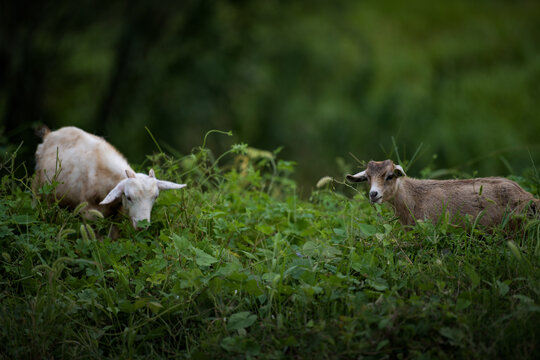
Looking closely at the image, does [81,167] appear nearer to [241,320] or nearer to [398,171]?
[241,320]

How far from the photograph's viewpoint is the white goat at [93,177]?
16.6ft

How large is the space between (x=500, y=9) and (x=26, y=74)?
15.2 meters

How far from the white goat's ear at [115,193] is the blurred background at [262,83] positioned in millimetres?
5236

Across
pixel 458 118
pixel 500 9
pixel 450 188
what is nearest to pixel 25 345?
pixel 450 188

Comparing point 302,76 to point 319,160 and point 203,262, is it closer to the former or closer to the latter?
point 319,160

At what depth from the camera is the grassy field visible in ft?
12.1

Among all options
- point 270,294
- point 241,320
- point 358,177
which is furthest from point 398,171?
point 241,320

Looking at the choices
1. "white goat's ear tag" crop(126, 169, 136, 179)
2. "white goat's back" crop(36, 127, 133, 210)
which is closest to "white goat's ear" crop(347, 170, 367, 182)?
"white goat's ear tag" crop(126, 169, 136, 179)

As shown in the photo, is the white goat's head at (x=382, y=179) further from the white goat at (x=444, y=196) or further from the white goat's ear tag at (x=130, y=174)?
the white goat's ear tag at (x=130, y=174)

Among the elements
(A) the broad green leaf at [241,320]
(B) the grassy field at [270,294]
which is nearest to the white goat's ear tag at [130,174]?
(B) the grassy field at [270,294]

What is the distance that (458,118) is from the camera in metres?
14.3

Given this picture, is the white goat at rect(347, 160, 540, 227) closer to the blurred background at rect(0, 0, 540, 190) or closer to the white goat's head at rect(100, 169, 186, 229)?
the white goat's head at rect(100, 169, 186, 229)

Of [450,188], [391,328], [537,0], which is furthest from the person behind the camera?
[537,0]

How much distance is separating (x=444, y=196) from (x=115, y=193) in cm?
290
